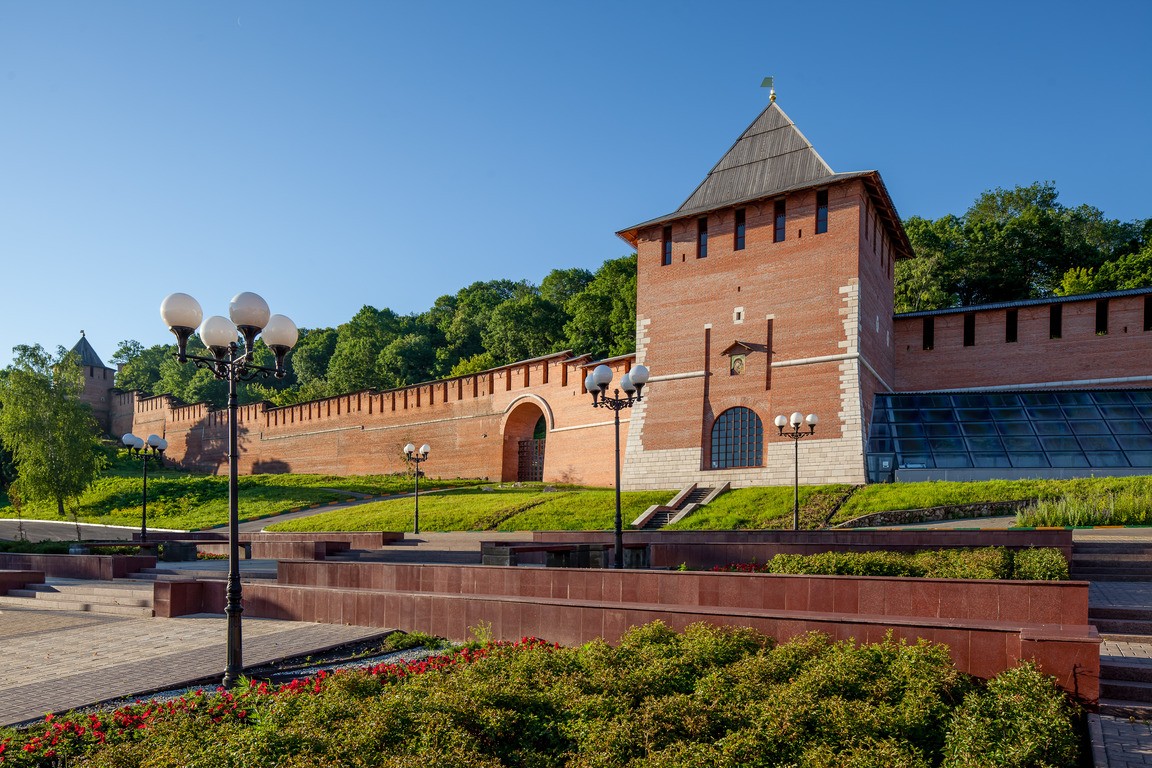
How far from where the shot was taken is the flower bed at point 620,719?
4.38 metres

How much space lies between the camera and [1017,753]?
436 centimetres

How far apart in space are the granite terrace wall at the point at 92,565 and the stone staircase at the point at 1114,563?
16.2 m

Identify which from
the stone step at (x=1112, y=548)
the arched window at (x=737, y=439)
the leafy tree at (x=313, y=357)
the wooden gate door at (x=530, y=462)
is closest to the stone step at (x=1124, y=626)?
the stone step at (x=1112, y=548)

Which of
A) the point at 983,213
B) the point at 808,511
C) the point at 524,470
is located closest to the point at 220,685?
the point at 808,511

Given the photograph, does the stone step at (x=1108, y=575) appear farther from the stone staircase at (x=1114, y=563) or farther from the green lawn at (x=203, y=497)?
the green lawn at (x=203, y=497)

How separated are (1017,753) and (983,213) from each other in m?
51.2

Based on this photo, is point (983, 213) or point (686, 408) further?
point (983, 213)

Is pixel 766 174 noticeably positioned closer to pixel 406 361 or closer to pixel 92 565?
pixel 92 565

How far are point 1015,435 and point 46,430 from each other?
41.7 meters

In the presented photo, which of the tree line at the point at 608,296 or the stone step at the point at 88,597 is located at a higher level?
the tree line at the point at 608,296

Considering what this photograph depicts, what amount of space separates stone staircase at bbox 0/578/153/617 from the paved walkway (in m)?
0.31

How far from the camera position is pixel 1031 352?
27000 millimetres

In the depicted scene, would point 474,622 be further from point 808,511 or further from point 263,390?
point 263,390

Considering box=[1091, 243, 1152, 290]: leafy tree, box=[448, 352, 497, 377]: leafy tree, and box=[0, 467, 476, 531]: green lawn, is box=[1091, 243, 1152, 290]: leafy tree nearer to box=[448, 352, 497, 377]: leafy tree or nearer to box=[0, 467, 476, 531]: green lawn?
box=[0, 467, 476, 531]: green lawn
